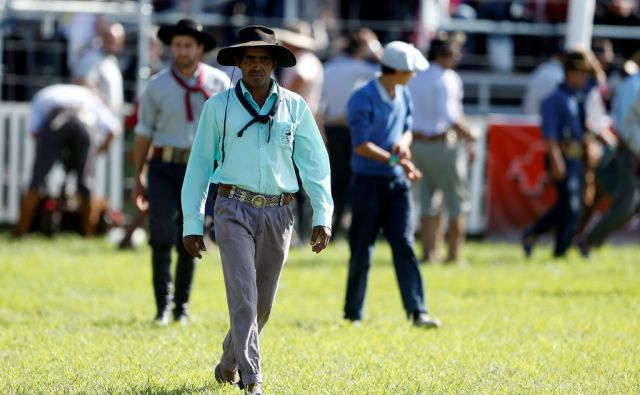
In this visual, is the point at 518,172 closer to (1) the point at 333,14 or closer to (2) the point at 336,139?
(2) the point at 336,139

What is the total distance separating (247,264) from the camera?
6.98 meters

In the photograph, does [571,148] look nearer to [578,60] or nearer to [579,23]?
[578,60]

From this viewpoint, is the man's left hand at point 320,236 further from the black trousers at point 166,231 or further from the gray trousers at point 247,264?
the black trousers at point 166,231

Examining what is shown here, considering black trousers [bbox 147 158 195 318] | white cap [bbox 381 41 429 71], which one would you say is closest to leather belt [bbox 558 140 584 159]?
white cap [bbox 381 41 429 71]

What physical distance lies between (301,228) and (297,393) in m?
7.57

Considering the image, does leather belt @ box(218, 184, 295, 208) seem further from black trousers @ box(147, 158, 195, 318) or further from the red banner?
the red banner

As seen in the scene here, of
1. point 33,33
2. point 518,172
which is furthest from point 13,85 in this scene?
point 518,172

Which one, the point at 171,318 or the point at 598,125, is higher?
the point at 598,125

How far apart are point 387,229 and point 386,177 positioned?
401 millimetres

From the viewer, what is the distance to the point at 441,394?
280 inches

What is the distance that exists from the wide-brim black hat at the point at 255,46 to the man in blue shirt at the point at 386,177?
7.71 ft

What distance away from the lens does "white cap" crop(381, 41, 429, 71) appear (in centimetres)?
943

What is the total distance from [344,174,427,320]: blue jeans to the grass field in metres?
0.25

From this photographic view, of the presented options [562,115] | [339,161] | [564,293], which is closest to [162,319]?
[564,293]
